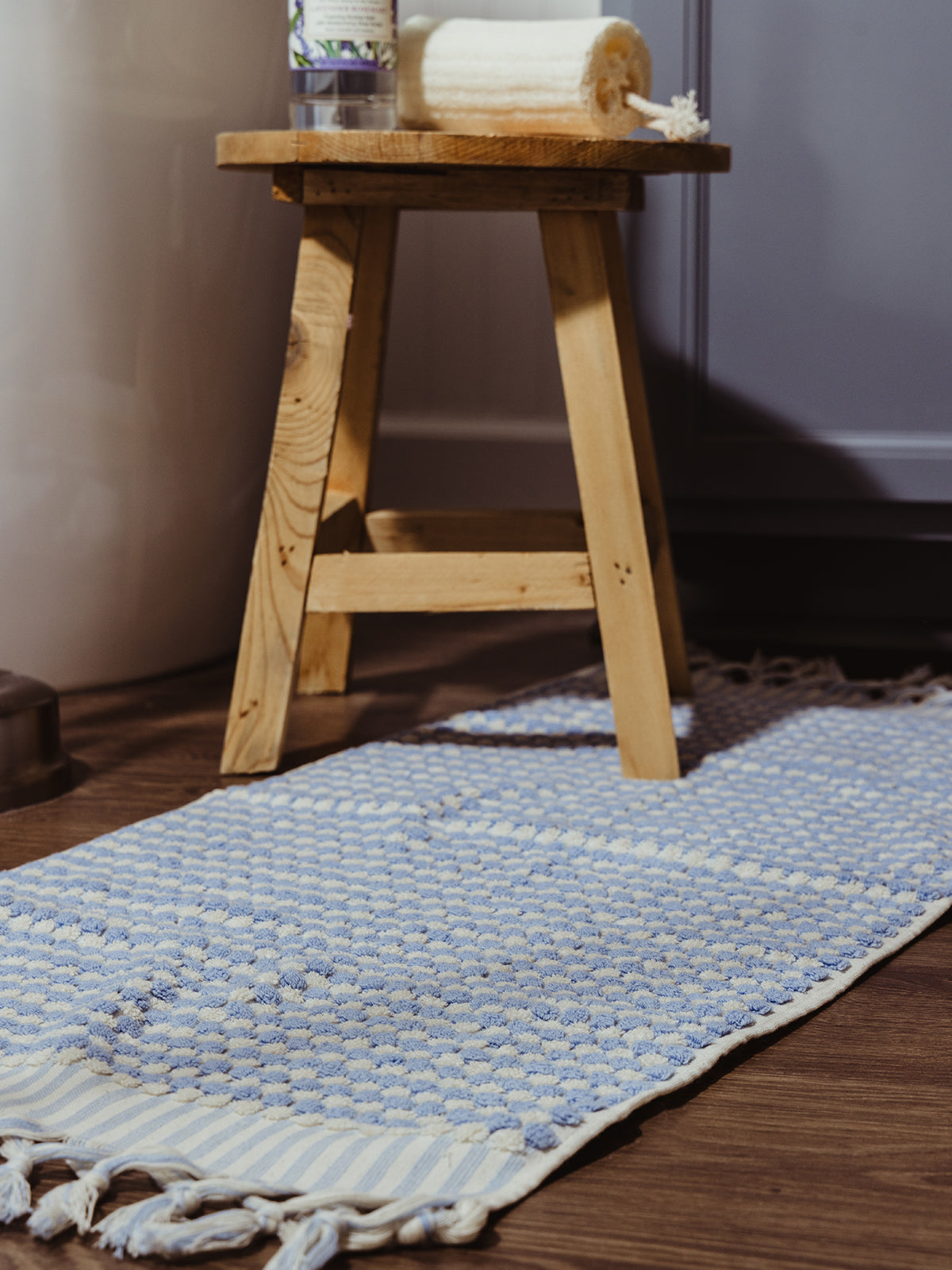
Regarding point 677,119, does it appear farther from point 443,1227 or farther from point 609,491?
point 443,1227

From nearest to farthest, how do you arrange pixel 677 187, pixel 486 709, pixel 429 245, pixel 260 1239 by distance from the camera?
pixel 260 1239 < pixel 486 709 < pixel 677 187 < pixel 429 245

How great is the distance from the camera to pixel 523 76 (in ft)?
3.19

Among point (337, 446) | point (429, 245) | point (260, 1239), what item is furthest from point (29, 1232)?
point (429, 245)

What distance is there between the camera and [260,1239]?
1.62 feet

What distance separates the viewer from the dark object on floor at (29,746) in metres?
0.98

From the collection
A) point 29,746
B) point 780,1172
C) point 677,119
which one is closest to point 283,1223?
point 780,1172

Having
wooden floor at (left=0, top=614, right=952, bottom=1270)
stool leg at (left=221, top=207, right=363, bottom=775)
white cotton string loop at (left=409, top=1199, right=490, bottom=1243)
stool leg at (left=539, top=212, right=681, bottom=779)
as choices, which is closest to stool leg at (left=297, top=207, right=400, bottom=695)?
stool leg at (left=221, top=207, right=363, bottom=775)

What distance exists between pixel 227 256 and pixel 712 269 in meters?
0.46

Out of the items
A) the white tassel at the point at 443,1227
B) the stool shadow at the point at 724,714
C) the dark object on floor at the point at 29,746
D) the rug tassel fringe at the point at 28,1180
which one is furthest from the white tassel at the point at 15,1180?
the stool shadow at the point at 724,714

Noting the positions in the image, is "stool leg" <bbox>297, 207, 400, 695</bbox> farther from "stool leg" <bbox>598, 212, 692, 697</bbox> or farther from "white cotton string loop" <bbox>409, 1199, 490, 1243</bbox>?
"white cotton string loop" <bbox>409, 1199, 490, 1243</bbox>

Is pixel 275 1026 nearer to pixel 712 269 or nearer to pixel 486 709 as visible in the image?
pixel 486 709

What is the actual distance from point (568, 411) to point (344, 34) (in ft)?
0.97

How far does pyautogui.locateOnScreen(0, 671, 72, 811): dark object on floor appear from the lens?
980mm

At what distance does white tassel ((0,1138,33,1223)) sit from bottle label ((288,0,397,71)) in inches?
28.9
